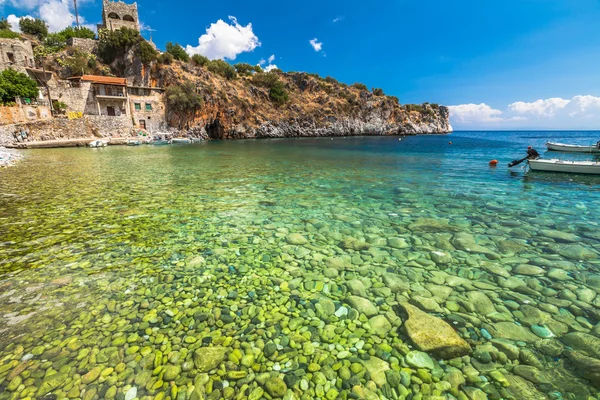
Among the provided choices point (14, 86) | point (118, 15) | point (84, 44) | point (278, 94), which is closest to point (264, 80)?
point (278, 94)

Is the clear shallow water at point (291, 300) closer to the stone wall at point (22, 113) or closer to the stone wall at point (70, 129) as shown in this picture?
the stone wall at point (70, 129)

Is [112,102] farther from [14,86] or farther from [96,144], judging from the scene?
[96,144]

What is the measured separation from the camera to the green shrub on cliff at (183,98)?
64062 mm

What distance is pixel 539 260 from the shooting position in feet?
18.9

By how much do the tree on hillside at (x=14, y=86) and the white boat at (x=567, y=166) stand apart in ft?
228

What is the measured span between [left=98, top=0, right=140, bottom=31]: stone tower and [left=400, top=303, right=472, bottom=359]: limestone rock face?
332 feet

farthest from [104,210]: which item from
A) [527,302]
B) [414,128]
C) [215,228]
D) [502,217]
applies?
[414,128]

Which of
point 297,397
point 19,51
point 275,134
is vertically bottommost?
point 297,397

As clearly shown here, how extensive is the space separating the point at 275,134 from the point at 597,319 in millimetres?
87495

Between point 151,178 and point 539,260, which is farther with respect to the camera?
point 151,178

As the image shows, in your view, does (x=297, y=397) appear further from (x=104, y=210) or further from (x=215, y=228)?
(x=104, y=210)

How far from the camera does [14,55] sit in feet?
174

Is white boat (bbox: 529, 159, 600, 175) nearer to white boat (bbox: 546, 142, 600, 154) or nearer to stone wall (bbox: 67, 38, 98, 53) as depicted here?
white boat (bbox: 546, 142, 600, 154)

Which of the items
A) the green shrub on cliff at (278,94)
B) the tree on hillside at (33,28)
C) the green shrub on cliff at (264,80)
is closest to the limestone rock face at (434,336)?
the green shrub on cliff at (278,94)
